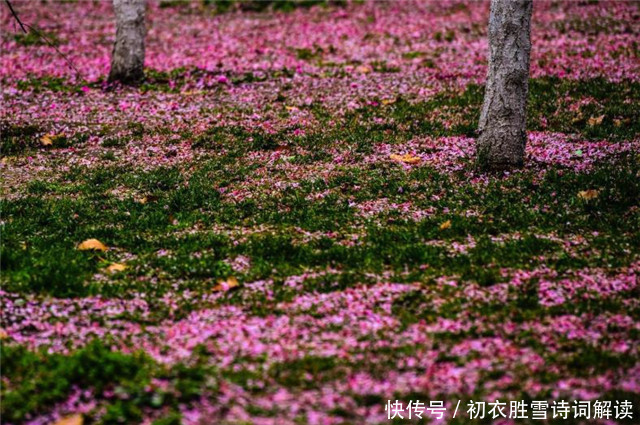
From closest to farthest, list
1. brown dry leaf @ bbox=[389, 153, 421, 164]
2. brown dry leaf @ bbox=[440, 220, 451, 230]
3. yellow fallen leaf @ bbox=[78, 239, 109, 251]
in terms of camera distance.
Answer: yellow fallen leaf @ bbox=[78, 239, 109, 251] → brown dry leaf @ bbox=[440, 220, 451, 230] → brown dry leaf @ bbox=[389, 153, 421, 164]

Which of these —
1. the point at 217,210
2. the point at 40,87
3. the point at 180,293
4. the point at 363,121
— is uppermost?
the point at 40,87

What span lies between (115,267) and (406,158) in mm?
4226

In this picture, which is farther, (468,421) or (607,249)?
(607,249)

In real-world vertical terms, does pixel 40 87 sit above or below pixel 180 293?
above

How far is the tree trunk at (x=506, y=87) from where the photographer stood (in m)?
7.99

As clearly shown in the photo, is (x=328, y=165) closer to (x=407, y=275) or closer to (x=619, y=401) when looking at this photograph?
(x=407, y=275)

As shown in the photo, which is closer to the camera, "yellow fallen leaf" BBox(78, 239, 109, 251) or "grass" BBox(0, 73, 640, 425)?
"grass" BBox(0, 73, 640, 425)

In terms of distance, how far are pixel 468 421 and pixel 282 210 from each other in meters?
3.89

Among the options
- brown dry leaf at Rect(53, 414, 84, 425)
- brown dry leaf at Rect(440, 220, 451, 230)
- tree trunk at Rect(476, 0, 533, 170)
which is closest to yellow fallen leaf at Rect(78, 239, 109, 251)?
brown dry leaf at Rect(53, 414, 84, 425)

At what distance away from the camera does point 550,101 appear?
428 inches

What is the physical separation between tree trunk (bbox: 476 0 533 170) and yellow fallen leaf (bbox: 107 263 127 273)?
4554mm

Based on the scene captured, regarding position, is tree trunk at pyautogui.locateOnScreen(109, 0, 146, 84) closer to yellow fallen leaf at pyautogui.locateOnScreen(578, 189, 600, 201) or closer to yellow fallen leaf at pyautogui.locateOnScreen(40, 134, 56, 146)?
yellow fallen leaf at pyautogui.locateOnScreen(40, 134, 56, 146)

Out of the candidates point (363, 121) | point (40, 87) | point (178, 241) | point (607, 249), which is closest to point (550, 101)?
point (363, 121)

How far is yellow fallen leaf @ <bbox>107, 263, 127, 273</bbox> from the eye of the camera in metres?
6.18
